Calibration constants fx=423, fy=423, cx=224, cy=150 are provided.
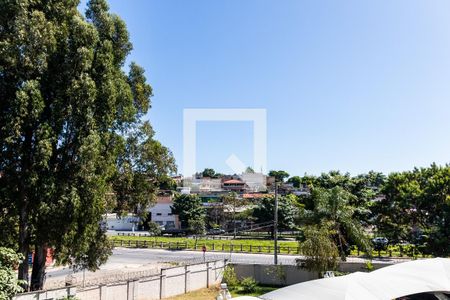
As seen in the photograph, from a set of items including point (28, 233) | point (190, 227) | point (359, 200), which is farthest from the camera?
point (190, 227)

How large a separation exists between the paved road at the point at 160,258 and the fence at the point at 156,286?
7.81 metres

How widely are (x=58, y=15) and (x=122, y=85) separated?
142 inches

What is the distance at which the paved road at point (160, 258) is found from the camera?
30.8 meters

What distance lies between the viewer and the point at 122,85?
17703mm

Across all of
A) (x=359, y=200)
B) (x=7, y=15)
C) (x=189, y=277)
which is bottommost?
(x=189, y=277)

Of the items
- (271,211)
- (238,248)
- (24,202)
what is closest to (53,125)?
(24,202)

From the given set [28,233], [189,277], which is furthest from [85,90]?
[189,277]

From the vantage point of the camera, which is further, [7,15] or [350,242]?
[350,242]

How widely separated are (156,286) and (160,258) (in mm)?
16412

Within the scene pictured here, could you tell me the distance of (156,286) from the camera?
19891 millimetres

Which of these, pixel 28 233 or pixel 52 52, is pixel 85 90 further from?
pixel 28 233

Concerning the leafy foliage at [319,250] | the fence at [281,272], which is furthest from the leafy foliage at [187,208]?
the leafy foliage at [319,250]

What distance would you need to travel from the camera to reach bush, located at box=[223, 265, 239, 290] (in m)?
23.7

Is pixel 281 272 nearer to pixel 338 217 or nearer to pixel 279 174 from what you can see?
pixel 338 217
